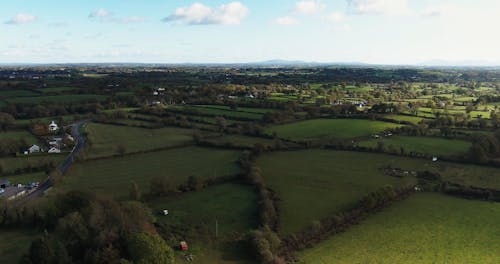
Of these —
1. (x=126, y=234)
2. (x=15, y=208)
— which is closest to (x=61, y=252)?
(x=126, y=234)

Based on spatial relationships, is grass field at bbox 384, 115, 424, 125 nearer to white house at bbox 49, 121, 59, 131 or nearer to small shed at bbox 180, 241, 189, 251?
small shed at bbox 180, 241, 189, 251

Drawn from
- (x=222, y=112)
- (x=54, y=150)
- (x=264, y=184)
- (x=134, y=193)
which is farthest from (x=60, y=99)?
(x=264, y=184)

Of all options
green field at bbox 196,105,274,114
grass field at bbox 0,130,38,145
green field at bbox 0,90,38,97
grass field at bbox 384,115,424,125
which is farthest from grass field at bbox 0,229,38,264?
green field at bbox 0,90,38,97

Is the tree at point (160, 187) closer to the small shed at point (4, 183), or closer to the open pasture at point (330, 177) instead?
the open pasture at point (330, 177)

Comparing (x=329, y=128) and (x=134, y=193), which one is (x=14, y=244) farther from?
(x=329, y=128)

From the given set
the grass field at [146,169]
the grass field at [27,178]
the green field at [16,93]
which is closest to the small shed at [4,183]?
the grass field at [27,178]
